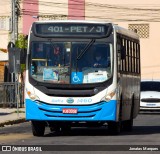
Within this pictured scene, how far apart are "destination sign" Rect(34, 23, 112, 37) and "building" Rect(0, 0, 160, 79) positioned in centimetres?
4602

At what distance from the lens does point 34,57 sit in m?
22.2

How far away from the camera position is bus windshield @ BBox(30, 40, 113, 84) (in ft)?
72.2

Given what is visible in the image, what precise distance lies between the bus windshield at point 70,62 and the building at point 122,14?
152 ft

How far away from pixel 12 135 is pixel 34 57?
2.64 metres

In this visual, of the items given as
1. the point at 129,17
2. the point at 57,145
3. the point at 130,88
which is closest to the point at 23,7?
the point at 129,17

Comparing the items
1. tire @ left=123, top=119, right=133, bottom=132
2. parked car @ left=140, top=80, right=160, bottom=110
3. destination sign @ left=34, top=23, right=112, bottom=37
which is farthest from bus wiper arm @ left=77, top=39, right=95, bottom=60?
parked car @ left=140, top=80, right=160, bottom=110

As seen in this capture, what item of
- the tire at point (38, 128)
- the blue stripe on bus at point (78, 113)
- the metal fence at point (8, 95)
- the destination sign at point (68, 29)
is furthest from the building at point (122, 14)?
the blue stripe on bus at point (78, 113)

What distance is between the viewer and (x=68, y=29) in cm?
2238

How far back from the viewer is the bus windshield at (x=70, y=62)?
22000 millimetres

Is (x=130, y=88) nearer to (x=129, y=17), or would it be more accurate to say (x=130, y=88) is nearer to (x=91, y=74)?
(x=91, y=74)

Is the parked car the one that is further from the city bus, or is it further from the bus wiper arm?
the bus wiper arm

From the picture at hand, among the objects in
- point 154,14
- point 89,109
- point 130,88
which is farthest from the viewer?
point 154,14

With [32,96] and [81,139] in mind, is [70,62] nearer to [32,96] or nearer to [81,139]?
[32,96]

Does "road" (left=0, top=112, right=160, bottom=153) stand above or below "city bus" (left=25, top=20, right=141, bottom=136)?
below
